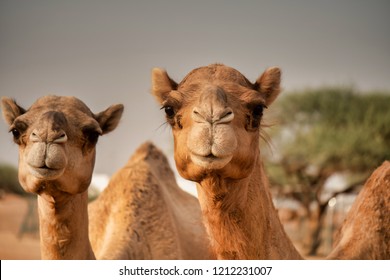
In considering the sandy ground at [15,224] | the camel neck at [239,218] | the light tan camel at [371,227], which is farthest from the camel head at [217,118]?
the sandy ground at [15,224]

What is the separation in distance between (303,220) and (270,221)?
1666 cm

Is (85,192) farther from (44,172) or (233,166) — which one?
(233,166)

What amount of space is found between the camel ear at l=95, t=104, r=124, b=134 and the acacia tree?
36.6ft

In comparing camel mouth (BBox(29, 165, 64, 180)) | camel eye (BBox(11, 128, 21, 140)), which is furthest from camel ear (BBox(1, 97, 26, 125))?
camel mouth (BBox(29, 165, 64, 180))

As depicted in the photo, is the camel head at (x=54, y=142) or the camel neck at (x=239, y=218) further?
the camel head at (x=54, y=142)

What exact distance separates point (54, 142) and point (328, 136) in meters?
13.5

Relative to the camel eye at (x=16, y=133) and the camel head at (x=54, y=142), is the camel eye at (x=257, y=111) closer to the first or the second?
the camel head at (x=54, y=142)

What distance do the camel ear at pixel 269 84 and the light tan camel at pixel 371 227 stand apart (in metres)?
0.93

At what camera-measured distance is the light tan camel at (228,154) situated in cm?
349

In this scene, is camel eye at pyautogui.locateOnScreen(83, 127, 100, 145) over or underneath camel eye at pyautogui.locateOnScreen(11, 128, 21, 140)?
underneath

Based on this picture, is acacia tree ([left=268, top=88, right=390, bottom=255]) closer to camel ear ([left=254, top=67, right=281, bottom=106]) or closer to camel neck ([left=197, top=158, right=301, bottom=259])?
camel ear ([left=254, top=67, right=281, bottom=106])

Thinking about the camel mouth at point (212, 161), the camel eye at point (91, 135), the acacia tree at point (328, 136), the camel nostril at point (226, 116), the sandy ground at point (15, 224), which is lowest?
the camel mouth at point (212, 161)

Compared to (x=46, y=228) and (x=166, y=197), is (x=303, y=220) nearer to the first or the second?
(x=166, y=197)

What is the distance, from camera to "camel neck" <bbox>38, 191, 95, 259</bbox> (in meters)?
4.52
